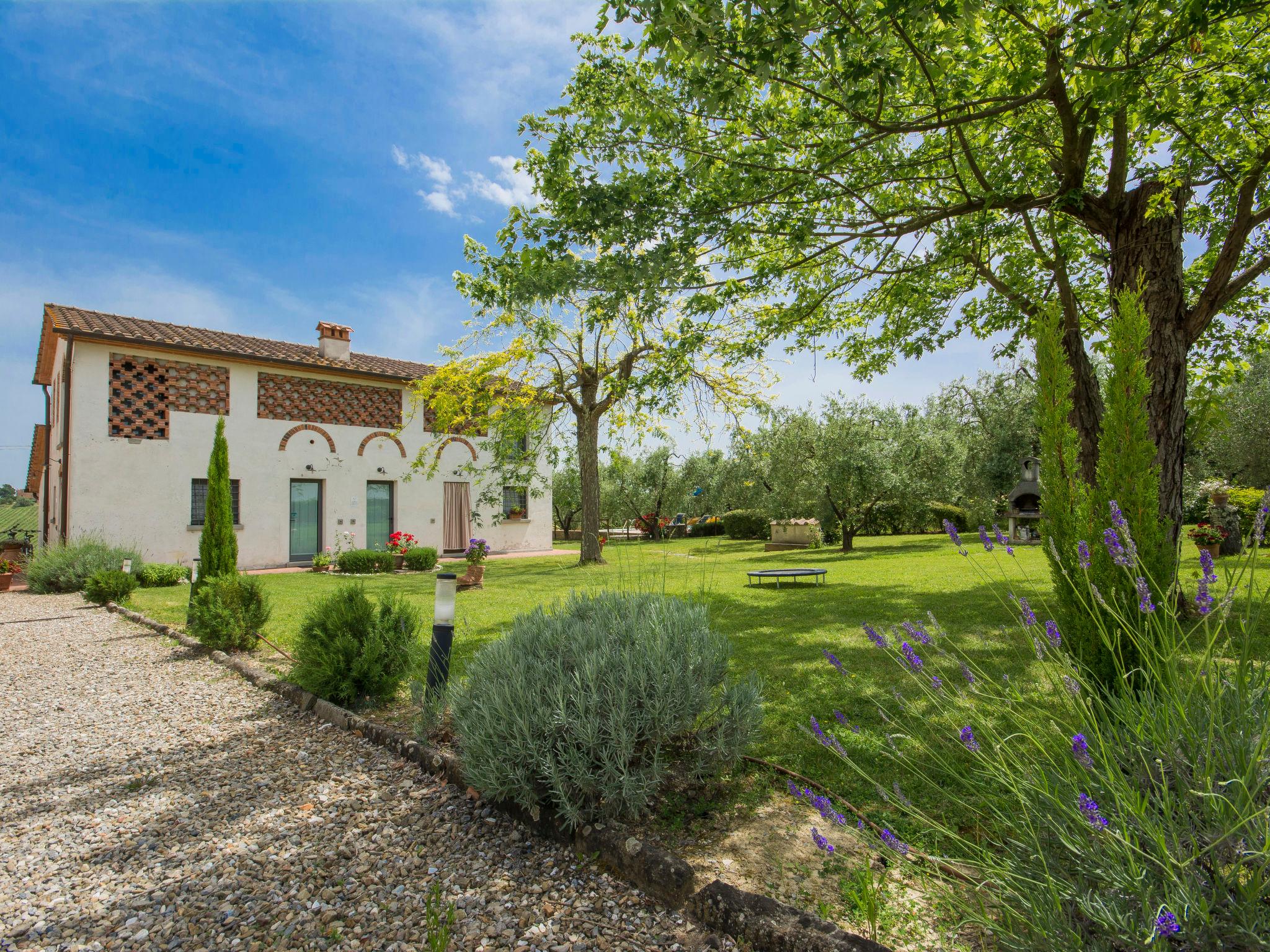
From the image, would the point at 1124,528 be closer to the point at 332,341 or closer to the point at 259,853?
the point at 259,853

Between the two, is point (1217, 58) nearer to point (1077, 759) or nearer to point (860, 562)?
point (1077, 759)

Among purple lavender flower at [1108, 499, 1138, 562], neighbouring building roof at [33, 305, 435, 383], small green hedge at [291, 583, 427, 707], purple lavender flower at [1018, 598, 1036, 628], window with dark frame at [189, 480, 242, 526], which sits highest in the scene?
neighbouring building roof at [33, 305, 435, 383]

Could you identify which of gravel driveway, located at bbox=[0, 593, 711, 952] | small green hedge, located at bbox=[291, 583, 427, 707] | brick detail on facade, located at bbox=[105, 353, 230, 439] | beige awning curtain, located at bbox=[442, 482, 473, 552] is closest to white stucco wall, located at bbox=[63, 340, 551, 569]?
brick detail on facade, located at bbox=[105, 353, 230, 439]

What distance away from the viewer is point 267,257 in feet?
41.0

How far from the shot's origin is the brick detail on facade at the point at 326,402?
55.7ft

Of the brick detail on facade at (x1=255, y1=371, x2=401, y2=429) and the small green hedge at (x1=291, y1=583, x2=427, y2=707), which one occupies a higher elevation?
the brick detail on facade at (x1=255, y1=371, x2=401, y2=429)

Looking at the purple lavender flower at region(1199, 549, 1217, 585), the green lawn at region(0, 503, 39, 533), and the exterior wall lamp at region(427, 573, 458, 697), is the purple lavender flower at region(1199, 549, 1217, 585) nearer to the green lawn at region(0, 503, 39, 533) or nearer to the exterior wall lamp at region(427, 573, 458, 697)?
the exterior wall lamp at region(427, 573, 458, 697)

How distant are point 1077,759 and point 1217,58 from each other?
7.56 m

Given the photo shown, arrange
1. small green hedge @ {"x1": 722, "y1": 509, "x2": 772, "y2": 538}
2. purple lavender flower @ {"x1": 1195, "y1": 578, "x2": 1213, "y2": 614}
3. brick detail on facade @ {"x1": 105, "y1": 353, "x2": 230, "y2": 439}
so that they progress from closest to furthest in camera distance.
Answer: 1. purple lavender flower @ {"x1": 1195, "y1": 578, "x2": 1213, "y2": 614}
2. brick detail on facade @ {"x1": 105, "y1": 353, "x2": 230, "y2": 439}
3. small green hedge @ {"x1": 722, "y1": 509, "x2": 772, "y2": 538}

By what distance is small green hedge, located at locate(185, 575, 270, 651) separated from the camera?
6652 millimetres

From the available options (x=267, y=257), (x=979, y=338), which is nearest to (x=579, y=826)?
(x=979, y=338)

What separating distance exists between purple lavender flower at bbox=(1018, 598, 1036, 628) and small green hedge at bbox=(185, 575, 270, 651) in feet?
23.9

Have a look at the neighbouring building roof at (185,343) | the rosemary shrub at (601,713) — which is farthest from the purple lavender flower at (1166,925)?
the neighbouring building roof at (185,343)

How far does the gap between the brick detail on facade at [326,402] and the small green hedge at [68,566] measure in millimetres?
5283
